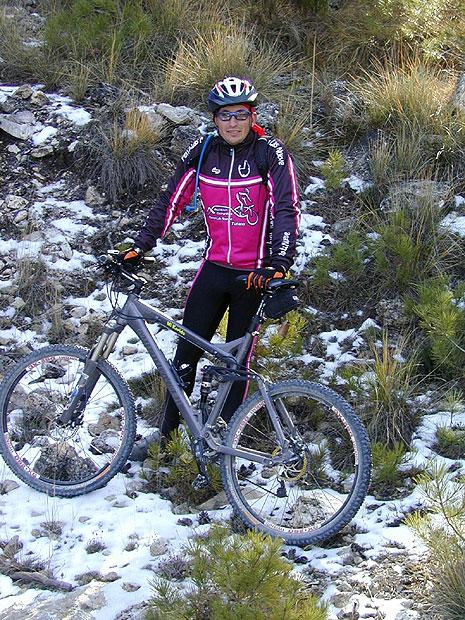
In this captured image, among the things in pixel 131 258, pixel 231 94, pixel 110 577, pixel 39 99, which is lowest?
pixel 110 577

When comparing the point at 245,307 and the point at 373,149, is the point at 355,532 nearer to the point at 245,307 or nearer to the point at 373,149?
the point at 245,307

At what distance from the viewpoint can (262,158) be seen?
11.6 ft

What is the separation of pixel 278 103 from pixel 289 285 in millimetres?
3936

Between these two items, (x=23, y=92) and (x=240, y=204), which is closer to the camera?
(x=240, y=204)

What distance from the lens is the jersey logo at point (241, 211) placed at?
3.60 metres

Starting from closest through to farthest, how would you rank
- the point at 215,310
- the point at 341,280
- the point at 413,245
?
the point at 215,310 → the point at 413,245 → the point at 341,280

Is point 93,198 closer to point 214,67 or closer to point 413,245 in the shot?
point 214,67

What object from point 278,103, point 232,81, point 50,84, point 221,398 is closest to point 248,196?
point 232,81

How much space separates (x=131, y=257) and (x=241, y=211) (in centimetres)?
65

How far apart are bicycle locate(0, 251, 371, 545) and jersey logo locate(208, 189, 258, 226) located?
50 centimetres

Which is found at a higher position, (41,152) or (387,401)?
(41,152)

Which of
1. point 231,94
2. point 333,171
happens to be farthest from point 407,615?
point 333,171

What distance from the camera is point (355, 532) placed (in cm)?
333

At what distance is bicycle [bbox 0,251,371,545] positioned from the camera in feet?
10.8
